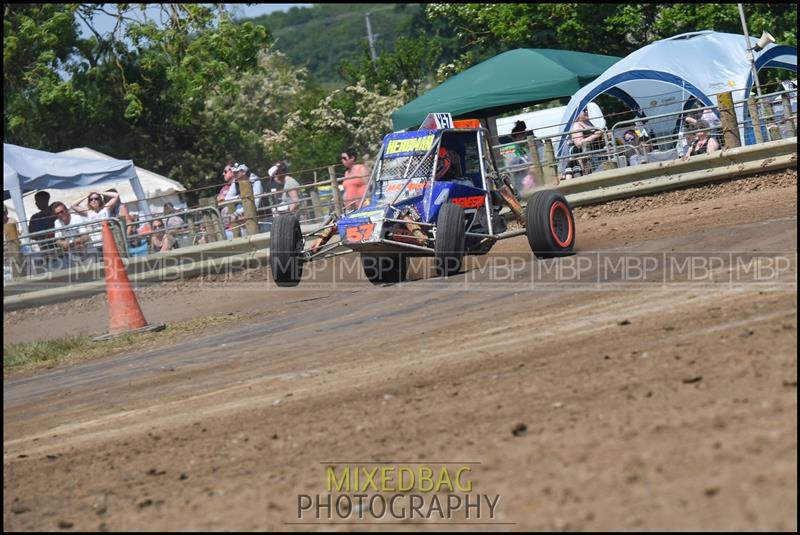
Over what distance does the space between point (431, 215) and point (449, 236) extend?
792 millimetres

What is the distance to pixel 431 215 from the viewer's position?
466 inches

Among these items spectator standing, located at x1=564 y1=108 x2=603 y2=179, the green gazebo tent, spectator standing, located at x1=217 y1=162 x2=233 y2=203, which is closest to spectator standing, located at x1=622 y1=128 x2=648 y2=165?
spectator standing, located at x1=564 y1=108 x2=603 y2=179

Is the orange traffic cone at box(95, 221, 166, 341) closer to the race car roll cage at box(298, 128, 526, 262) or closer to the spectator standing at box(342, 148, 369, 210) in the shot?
the race car roll cage at box(298, 128, 526, 262)

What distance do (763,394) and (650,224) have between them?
334 inches

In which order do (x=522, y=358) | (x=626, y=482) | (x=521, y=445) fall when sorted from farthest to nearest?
(x=522, y=358) < (x=521, y=445) < (x=626, y=482)

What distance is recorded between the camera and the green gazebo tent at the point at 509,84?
20.7 metres

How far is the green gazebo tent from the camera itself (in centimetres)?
2067

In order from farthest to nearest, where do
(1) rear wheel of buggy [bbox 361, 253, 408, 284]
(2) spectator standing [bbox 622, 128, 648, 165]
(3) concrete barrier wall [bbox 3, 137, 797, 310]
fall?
(2) spectator standing [bbox 622, 128, 648, 165] → (3) concrete barrier wall [bbox 3, 137, 797, 310] → (1) rear wheel of buggy [bbox 361, 253, 408, 284]

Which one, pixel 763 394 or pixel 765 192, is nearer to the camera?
pixel 763 394

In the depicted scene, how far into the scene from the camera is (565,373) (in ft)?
19.5

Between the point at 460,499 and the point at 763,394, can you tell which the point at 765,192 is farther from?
the point at 460,499

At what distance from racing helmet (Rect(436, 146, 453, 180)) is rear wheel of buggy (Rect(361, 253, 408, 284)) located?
1040mm

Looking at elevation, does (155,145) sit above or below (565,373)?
above

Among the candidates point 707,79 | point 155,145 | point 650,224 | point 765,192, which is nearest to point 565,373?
point 650,224
